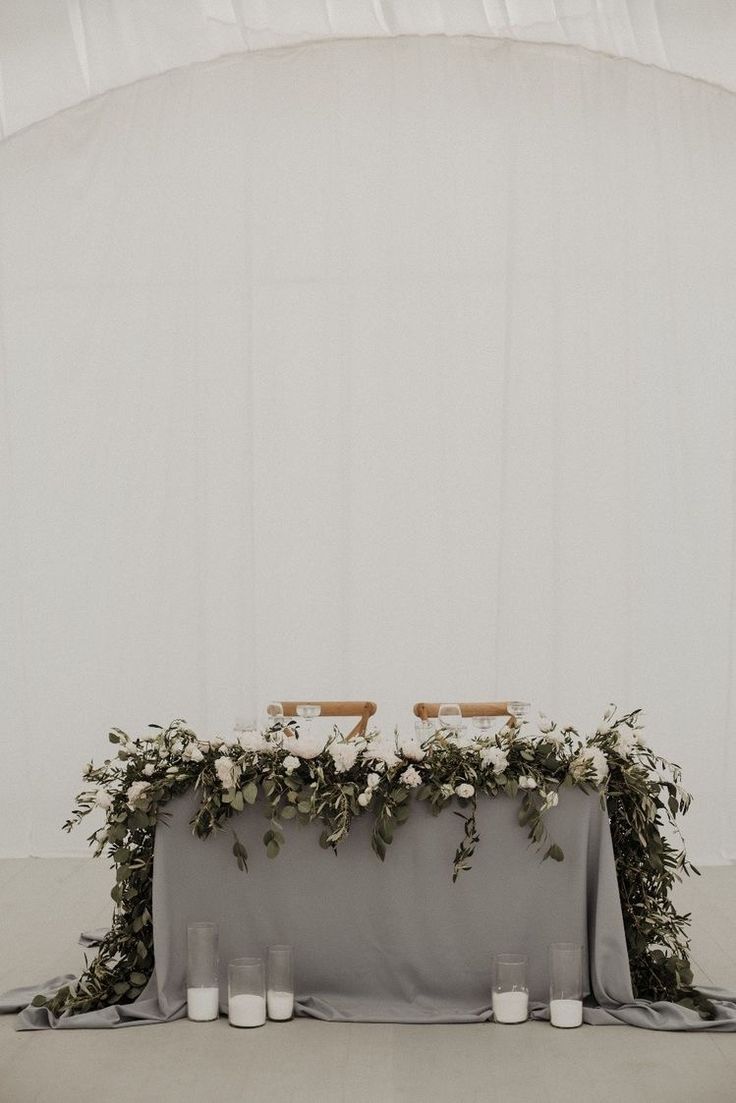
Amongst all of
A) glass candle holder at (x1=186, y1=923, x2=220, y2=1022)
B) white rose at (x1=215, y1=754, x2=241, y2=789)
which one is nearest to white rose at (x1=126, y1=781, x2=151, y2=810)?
white rose at (x1=215, y1=754, x2=241, y2=789)

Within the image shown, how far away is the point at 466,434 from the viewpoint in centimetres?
693

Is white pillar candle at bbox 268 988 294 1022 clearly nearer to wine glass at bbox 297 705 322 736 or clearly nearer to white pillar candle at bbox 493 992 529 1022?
white pillar candle at bbox 493 992 529 1022

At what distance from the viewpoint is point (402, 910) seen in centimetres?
361

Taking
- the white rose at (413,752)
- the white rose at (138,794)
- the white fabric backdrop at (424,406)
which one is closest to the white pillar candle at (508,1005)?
the white rose at (413,752)

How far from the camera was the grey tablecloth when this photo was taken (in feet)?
11.8

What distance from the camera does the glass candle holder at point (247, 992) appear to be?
3529 millimetres

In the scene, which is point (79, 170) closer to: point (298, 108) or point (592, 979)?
point (298, 108)

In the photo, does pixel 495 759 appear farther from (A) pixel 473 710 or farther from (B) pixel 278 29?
(B) pixel 278 29

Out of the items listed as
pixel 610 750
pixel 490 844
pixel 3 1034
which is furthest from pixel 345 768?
pixel 3 1034

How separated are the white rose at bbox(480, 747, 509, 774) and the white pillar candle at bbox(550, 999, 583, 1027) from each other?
23.6 inches

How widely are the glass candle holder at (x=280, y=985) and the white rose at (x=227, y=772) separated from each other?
0.43 m

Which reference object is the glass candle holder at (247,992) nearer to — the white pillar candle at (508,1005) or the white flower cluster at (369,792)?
the white flower cluster at (369,792)

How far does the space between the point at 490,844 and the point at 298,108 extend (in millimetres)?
4622

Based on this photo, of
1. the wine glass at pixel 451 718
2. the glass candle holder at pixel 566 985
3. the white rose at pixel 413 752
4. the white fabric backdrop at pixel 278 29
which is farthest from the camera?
the white fabric backdrop at pixel 278 29
